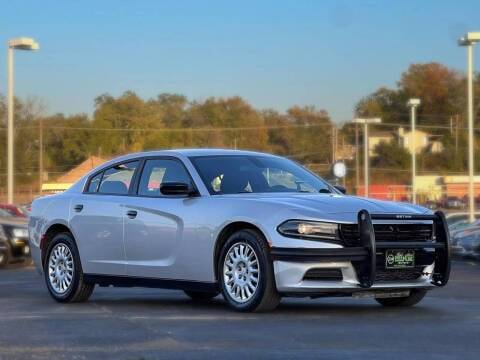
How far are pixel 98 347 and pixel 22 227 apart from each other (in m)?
13.7

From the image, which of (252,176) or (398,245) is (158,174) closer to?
(252,176)

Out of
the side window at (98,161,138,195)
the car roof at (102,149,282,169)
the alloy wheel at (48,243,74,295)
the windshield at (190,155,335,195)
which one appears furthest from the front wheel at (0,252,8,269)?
the windshield at (190,155,335,195)

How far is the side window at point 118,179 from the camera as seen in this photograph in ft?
36.0

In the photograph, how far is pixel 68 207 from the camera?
11336mm

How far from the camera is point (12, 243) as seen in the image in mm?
20125

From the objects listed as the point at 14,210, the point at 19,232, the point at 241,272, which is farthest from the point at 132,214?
the point at 14,210

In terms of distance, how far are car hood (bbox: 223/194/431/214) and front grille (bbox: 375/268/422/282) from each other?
508 mm

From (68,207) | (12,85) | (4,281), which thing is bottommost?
(4,281)

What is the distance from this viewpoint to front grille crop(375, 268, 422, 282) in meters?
9.34

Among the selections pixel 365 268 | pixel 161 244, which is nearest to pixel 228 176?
pixel 161 244

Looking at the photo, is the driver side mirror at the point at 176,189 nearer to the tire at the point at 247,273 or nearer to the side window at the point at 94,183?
the tire at the point at 247,273

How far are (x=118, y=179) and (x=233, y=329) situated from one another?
11.0ft

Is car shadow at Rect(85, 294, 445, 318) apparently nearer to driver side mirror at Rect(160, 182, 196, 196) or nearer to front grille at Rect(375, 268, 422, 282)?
front grille at Rect(375, 268, 422, 282)

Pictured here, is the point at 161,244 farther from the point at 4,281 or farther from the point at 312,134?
the point at 312,134
